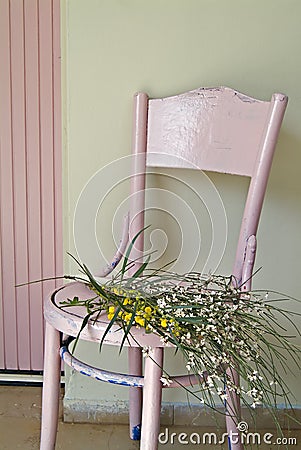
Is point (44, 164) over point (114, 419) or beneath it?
over

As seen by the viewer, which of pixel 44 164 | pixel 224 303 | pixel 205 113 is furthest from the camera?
pixel 44 164

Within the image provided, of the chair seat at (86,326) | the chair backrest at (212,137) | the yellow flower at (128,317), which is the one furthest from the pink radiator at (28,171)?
the yellow flower at (128,317)

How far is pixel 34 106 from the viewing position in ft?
5.12

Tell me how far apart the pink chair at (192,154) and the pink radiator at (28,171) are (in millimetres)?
390

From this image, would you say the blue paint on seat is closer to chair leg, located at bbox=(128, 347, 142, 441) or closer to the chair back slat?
chair leg, located at bbox=(128, 347, 142, 441)

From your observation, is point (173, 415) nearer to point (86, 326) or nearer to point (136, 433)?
point (136, 433)

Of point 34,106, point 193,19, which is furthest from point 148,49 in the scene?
point 34,106

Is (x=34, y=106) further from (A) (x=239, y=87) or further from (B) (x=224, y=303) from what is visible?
(B) (x=224, y=303)

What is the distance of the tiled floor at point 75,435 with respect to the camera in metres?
1.38

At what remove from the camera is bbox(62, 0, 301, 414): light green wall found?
4.27 ft

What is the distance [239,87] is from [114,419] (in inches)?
33.9

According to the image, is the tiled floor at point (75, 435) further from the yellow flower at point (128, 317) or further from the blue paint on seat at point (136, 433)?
the yellow flower at point (128, 317)

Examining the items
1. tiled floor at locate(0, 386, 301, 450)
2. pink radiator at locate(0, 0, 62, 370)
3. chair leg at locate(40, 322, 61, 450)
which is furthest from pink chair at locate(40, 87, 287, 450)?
pink radiator at locate(0, 0, 62, 370)

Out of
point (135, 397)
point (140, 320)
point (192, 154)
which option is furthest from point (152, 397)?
point (192, 154)
